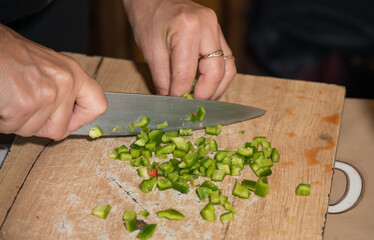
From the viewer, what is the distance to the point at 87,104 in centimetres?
148

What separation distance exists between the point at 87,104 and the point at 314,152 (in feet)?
2.73

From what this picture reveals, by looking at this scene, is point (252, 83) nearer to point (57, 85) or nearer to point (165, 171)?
point (165, 171)

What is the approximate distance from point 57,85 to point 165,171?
487 millimetres

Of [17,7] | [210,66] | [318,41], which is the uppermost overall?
[17,7]

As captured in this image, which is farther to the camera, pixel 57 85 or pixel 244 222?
pixel 244 222

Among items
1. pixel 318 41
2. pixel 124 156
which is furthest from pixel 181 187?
pixel 318 41

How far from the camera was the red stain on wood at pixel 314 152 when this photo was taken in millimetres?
1710

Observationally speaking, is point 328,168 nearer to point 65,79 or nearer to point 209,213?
point 209,213

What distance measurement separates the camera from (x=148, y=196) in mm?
1567

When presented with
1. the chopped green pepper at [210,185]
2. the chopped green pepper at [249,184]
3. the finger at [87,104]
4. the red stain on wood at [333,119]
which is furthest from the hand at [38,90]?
the red stain on wood at [333,119]

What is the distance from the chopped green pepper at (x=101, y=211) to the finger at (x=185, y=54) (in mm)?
554

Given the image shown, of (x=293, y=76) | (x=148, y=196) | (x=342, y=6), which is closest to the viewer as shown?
(x=148, y=196)

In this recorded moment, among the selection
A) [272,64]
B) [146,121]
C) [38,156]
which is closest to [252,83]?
[146,121]

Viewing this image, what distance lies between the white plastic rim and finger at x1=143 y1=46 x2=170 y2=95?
0.72 meters
